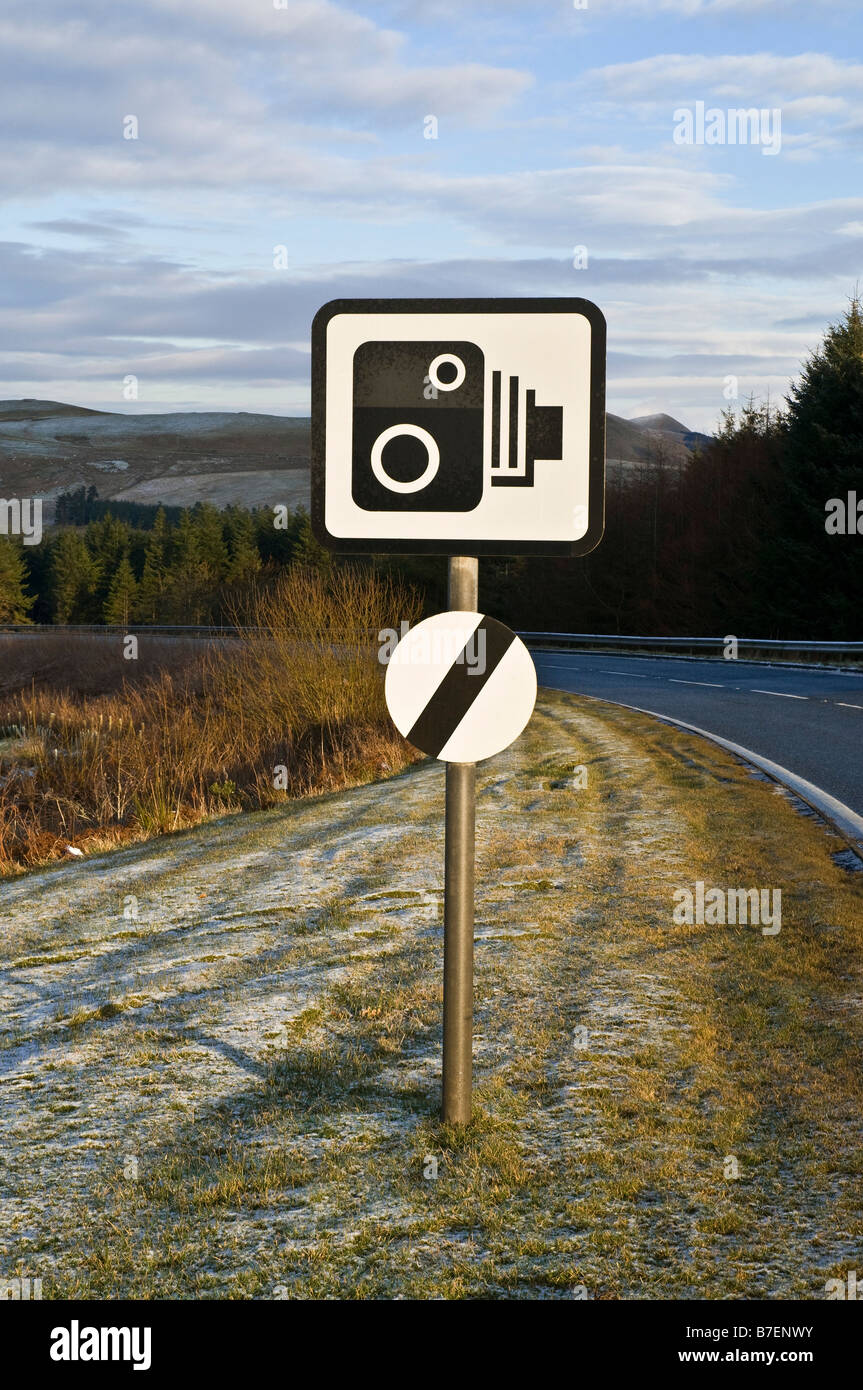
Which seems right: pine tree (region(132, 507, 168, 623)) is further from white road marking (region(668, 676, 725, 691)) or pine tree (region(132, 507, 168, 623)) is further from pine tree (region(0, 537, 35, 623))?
white road marking (region(668, 676, 725, 691))

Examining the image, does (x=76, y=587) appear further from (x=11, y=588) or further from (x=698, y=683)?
(x=698, y=683)

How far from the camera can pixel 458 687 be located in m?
3.63

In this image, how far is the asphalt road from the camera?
11.6 meters

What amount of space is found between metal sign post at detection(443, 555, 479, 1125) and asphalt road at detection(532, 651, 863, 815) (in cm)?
581

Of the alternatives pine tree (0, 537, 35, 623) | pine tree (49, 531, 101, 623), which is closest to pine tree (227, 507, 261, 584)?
pine tree (49, 531, 101, 623)

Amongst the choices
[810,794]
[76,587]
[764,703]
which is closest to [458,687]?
[810,794]

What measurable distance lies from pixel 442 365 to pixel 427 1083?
237cm

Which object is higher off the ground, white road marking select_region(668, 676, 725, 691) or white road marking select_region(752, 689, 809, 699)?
white road marking select_region(668, 676, 725, 691)

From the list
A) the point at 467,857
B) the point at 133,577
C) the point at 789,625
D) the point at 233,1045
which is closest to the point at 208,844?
the point at 233,1045

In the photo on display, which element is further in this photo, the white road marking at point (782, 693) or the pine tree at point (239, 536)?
the pine tree at point (239, 536)

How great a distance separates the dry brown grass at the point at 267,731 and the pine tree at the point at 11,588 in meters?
87.6

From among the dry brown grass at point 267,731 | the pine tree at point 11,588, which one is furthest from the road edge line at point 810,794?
the pine tree at point 11,588

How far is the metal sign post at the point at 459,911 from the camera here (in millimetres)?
3635

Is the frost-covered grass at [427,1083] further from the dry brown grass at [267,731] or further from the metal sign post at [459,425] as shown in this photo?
the dry brown grass at [267,731]
